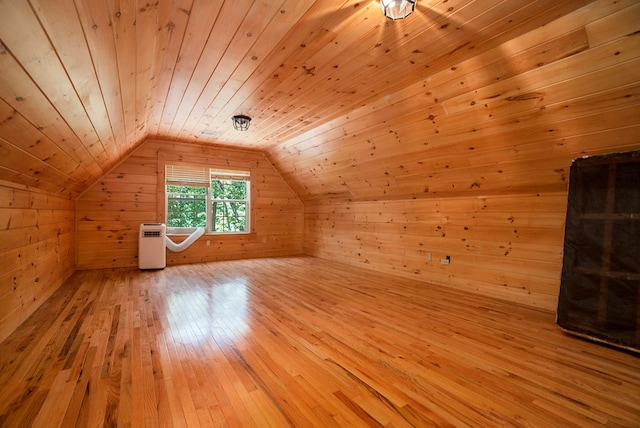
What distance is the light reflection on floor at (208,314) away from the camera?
2363 mm

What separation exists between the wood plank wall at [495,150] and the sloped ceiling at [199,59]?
17 cm

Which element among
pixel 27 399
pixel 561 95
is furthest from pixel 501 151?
pixel 27 399

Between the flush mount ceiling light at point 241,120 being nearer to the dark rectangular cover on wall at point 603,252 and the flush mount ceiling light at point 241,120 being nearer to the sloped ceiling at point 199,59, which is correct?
the sloped ceiling at point 199,59

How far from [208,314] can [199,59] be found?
7.30 feet

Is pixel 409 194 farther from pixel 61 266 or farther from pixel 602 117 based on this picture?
pixel 61 266

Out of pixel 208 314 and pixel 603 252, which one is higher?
pixel 603 252

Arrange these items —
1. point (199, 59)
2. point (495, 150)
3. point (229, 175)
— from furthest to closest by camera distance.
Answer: point (229, 175), point (495, 150), point (199, 59)

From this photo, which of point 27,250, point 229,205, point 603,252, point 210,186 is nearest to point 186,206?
point 210,186

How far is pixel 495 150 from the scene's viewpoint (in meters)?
3.03

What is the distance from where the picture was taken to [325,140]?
451 centimetres

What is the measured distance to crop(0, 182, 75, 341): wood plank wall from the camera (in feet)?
7.46

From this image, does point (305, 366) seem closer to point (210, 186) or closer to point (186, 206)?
point (210, 186)

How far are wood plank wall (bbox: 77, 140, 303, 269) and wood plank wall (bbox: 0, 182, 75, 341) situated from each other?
1.00 metres

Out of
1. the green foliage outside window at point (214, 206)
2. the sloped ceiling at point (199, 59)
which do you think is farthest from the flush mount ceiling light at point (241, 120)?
the green foliage outside window at point (214, 206)
